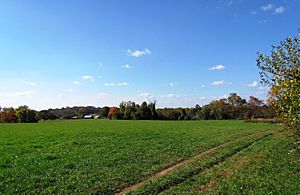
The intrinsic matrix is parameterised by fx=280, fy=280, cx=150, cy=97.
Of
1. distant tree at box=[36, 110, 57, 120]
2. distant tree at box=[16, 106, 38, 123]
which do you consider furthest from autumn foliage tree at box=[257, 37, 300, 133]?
distant tree at box=[36, 110, 57, 120]

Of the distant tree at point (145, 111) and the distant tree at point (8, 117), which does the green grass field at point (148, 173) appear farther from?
the distant tree at point (8, 117)

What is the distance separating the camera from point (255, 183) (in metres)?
13.9

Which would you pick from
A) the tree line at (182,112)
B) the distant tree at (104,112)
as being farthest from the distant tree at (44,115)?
the distant tree at (104,112)

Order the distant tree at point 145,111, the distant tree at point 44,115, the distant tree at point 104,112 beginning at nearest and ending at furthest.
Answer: the distant tree at point 145,111 → the distant tree at point 44,115 → the distant tree at point 104,112

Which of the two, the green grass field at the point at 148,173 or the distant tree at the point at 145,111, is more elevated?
the distant tree at the point at 145,111

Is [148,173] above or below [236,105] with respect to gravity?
below

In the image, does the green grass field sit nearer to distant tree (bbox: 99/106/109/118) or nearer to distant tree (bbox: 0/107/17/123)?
distant tree (bbox: 0/107/17/123)

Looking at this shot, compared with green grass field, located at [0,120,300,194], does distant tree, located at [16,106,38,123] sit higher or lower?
higher

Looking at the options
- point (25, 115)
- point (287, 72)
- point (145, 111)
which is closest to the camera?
point (287, 72)

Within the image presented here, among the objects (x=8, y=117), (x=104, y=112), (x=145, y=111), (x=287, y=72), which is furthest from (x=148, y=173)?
(x=104, y=112)

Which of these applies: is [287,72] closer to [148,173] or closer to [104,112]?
[148,173]

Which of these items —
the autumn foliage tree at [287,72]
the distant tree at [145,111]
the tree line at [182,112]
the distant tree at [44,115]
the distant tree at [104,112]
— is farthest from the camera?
the distant tree at [104,112]

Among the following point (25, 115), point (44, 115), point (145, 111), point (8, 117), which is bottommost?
point (8, 117)

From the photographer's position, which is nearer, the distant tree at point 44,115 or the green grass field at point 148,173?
the green grass field at point 148,173
